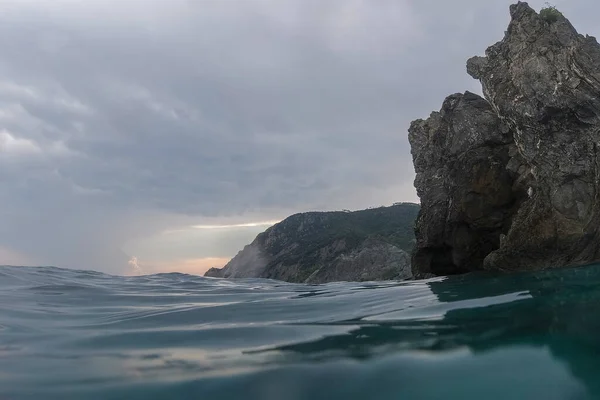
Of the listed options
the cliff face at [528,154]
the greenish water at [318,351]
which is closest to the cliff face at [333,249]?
the cliff face at [528,154]

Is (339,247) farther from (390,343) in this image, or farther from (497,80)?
(390,343)

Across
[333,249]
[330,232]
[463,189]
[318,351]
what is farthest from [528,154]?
[330,232]

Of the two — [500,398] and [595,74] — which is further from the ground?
[595,74]

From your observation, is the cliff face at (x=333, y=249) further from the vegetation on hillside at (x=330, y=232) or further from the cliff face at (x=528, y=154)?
the cliff face at (x=528, y=154)

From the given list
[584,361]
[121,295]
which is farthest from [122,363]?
[121,295]

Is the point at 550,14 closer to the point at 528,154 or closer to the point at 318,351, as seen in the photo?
the point at 528,154

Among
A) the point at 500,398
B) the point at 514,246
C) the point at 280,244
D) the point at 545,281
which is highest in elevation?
the point at 280,244
